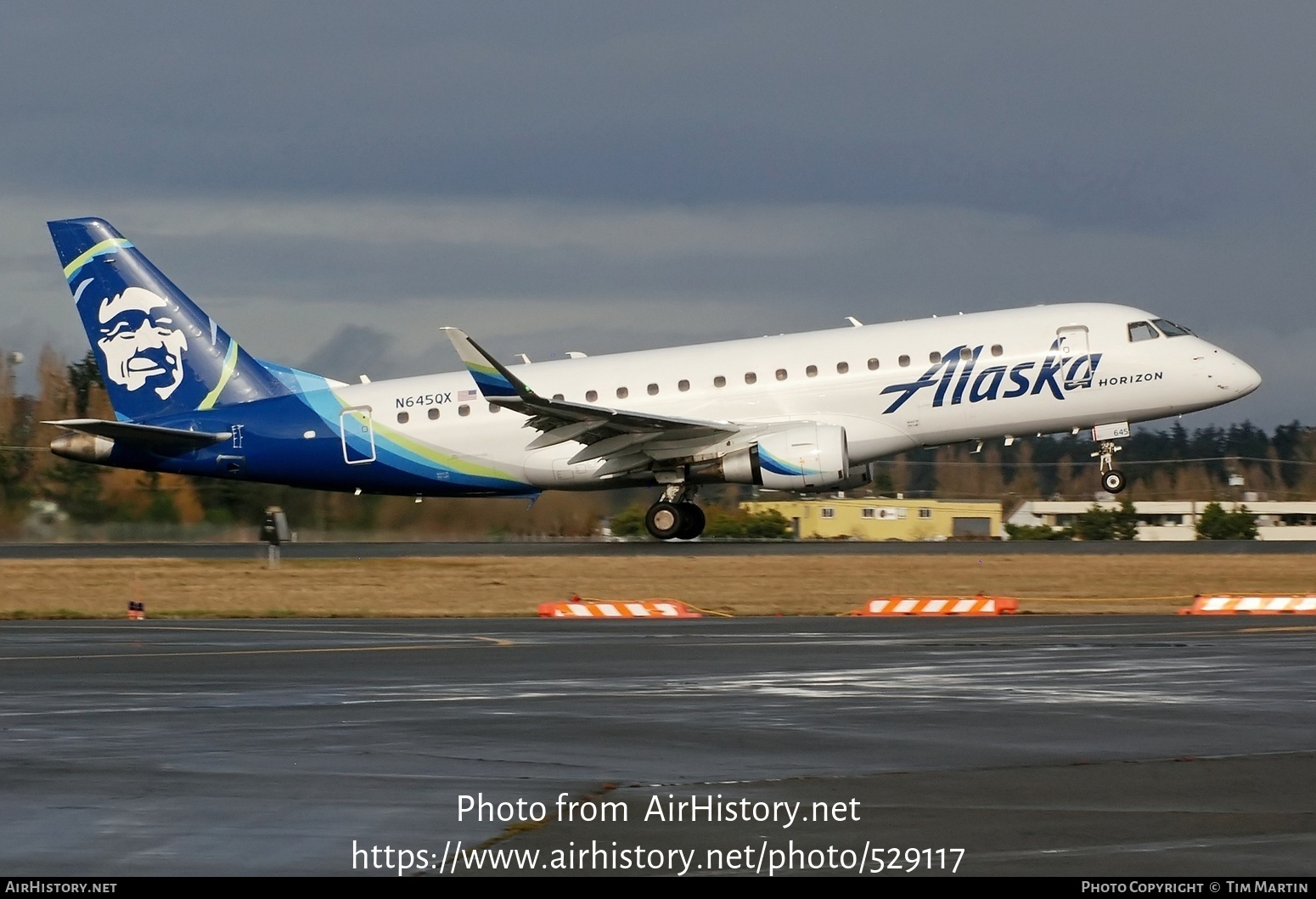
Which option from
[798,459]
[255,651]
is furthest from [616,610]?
[798,459]

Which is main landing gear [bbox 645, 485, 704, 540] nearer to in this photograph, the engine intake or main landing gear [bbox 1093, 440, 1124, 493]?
the engine intake

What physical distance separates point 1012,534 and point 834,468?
2654 cm

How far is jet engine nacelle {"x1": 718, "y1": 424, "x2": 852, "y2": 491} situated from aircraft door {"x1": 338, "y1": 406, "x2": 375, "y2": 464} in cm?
829

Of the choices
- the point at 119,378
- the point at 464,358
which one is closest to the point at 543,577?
the point at 464,358

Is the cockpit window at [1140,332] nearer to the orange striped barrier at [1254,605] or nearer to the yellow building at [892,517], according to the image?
the orange striped barrier at [1254,605]

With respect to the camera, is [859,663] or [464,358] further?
[464,358]

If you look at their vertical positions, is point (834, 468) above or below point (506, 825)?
above

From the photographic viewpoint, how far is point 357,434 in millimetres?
36875

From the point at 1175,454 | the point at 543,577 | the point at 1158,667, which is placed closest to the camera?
the point at 1158,667

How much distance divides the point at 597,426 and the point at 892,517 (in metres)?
38.6

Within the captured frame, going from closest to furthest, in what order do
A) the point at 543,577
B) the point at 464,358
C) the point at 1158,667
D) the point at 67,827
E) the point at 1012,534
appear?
the point at 67,827 → the point at 1158,667 → the point at 543,577 → the point at 464,358 → the point at 1012,534

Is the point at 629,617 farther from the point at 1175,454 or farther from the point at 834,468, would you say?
the point at 1175,454
